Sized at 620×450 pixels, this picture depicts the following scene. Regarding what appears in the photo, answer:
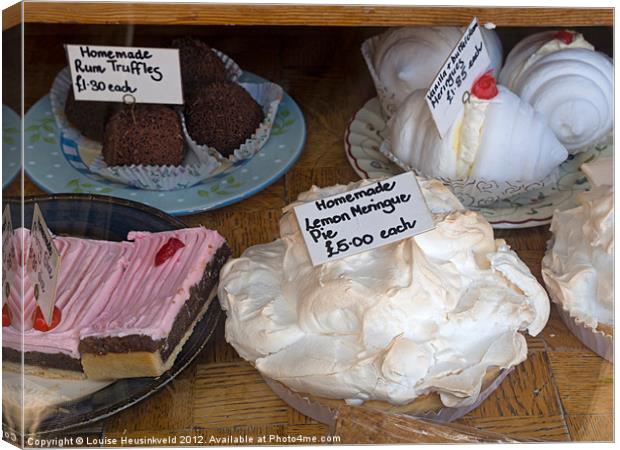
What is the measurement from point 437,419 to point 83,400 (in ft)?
1.80

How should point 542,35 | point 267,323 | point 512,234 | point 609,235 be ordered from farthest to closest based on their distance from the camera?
1. point 542,35
2. point 512,234
3. point 609,235
4. point 267,323

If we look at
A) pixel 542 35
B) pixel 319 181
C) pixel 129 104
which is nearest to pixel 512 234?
pixel 319 181

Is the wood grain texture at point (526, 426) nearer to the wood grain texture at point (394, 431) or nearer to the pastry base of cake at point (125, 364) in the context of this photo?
the wood grain texture at point (394, 431)

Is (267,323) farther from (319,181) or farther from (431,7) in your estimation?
(431,7)

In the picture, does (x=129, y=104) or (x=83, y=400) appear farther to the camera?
(x=129, y=104)

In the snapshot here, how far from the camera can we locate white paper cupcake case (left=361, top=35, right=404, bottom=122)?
6.14ft

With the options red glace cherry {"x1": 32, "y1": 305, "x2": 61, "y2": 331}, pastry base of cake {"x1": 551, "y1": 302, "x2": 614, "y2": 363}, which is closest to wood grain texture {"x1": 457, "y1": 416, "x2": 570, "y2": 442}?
pastry base of cake {"x1": 551, "y1": 302, "x2": 614, "y2": 363}

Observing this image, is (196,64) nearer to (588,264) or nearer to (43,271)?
(43,271)

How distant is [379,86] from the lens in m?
1.89

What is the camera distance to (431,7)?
1561 millimetres

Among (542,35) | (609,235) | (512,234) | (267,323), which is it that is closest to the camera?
(267,323)

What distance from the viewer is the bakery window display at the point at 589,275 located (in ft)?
5.01

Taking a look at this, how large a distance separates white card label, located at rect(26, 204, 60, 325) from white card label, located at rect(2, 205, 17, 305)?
0.09ft

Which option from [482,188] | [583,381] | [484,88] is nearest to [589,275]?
[583,381]
